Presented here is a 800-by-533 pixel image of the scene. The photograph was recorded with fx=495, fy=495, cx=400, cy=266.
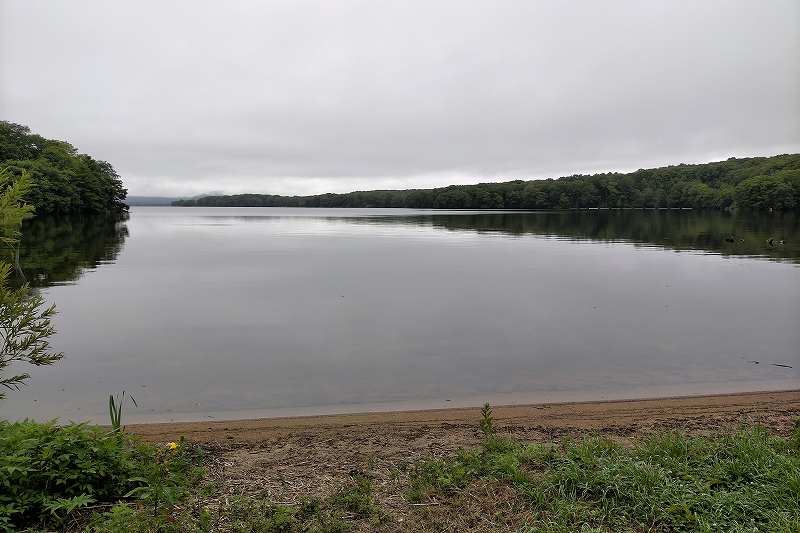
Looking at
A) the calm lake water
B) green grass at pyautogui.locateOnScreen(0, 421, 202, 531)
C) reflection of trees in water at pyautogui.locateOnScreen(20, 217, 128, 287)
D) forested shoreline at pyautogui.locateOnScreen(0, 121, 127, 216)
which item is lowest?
the calm lake water

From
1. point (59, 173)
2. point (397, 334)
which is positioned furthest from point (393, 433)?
point (59, 173)

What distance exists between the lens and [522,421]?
7473 millimetres

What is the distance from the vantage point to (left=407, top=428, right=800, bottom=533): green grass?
425 cm

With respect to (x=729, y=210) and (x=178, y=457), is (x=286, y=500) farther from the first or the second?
(x=729, y=210)

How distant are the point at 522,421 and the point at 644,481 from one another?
2792 mm

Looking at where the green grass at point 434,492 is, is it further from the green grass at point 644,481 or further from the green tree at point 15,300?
the green tree at point 15,300

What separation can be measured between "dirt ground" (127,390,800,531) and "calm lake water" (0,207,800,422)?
0.98 metres

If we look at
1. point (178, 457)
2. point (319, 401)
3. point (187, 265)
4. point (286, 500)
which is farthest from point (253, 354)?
point (187, 265)

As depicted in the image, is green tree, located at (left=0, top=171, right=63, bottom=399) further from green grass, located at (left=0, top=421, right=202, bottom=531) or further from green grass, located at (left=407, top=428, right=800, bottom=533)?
green grass, located at (left=407, top=428, right=800, bottom=533)

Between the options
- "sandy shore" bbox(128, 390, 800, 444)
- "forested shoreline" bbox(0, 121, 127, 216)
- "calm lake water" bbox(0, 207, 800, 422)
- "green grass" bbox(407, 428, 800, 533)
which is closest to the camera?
"green grass" bbox(407, 428, 800, 533)

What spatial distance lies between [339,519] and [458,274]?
21.5 metres

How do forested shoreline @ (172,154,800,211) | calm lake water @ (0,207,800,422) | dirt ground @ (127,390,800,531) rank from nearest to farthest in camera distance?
dirt ground @ (127,390,800,531) < calm lake water @ (0,207,800,422) < forested shoreline @ (172,154,800,211)

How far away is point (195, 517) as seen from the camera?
4.30m

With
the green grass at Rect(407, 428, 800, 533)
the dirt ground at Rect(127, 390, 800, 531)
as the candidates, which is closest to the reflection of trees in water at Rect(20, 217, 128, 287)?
the dirt ground at Rect(127, 390, 800, 531)
